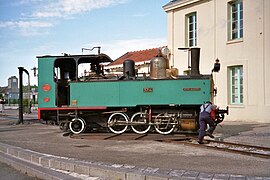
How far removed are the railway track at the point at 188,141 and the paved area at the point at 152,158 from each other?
339 millimetres

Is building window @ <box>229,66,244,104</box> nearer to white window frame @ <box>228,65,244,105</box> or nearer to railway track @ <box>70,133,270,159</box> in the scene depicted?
white window frame @ <box>228,65,244,105</box>

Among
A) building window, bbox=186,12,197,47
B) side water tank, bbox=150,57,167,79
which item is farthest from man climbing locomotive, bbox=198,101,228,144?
building window, bbox=186,12,197,47

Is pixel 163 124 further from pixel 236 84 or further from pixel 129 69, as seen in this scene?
pixel 236 84

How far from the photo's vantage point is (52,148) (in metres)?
10.6

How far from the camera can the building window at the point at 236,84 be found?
63.0ft

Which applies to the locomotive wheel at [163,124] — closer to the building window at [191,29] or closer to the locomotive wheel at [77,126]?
the locomotive wheel at [77,126]

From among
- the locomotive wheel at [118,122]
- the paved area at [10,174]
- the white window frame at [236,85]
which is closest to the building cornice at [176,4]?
the white window frame at [236,85]

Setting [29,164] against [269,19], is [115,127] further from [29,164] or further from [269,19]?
[269,19]

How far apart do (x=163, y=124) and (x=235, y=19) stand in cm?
909

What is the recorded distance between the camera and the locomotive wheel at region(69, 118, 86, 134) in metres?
14.1

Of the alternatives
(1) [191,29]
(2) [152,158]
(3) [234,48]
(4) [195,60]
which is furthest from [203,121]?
(1) [191,29]

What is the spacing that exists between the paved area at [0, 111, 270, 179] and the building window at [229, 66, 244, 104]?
608cm

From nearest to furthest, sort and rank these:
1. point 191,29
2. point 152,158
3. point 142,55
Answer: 1. point 152,158
2. point 191,29
3. point 142,55

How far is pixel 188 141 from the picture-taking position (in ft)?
39.0
